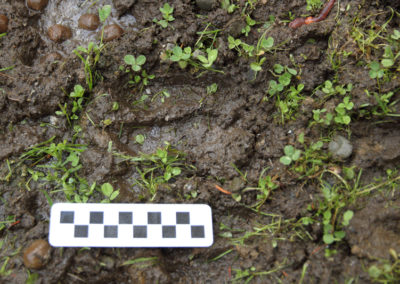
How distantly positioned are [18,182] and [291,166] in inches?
81.5

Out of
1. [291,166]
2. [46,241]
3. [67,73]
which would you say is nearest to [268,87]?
[291,166]

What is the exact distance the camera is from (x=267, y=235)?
2.59 meters

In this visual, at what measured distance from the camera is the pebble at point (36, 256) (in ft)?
7.73

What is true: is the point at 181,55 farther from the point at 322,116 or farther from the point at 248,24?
the point at 322,116

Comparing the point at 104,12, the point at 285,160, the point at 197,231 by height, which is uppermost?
the point at 104,12

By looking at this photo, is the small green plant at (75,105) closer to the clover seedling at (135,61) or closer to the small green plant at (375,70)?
the clover seedling at (135,61)

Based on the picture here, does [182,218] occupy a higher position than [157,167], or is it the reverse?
[157,167]

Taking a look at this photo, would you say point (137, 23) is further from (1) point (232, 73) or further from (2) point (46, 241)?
(2) point (46, 241)

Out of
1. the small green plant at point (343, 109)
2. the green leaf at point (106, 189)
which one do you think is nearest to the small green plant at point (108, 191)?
the green leaf at point (106, 189)

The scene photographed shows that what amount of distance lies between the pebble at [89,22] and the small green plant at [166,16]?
1.69ft

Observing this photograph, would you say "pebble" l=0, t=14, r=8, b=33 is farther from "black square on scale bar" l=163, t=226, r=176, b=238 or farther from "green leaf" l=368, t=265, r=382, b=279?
"green leaf" l=368, t=265, r=382, b=279

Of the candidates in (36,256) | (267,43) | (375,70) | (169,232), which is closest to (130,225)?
(169,232)

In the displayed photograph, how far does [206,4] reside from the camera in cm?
292

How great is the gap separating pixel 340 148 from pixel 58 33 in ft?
8.05
